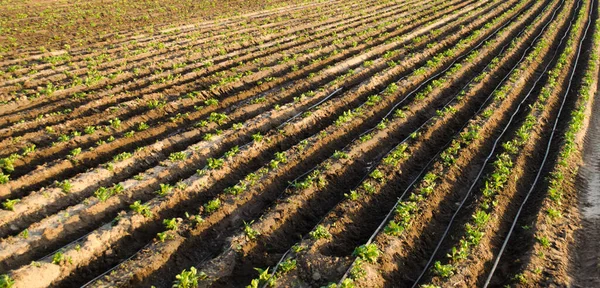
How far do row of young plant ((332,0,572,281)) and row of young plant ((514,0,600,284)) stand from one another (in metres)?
2.12

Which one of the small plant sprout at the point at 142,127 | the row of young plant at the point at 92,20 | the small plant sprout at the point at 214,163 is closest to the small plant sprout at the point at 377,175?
the small plant sprout at the point at 214,163

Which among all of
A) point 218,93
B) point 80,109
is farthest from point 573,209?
point 80,109

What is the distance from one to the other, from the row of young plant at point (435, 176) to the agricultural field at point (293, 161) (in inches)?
2.1

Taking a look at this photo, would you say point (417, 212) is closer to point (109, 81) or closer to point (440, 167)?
point (440, 167)

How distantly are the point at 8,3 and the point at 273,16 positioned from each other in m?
16.8

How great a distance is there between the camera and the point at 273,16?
82.0 ft

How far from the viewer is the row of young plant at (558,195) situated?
25.7ft

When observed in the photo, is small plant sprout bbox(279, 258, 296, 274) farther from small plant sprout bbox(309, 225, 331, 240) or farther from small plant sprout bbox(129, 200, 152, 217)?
small plant sprout bbox(129, 200, 152, 217)

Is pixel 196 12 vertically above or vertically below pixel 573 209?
above

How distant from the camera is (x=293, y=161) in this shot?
1041 cm

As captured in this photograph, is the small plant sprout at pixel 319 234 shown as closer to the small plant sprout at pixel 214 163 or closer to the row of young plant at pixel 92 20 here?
the small plant sprout at pixel 214 163

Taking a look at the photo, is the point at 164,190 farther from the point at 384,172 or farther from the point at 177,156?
the point at 384,172

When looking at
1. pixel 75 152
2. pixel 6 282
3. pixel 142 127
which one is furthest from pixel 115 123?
pixel 6 282

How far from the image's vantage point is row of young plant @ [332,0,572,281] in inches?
331
